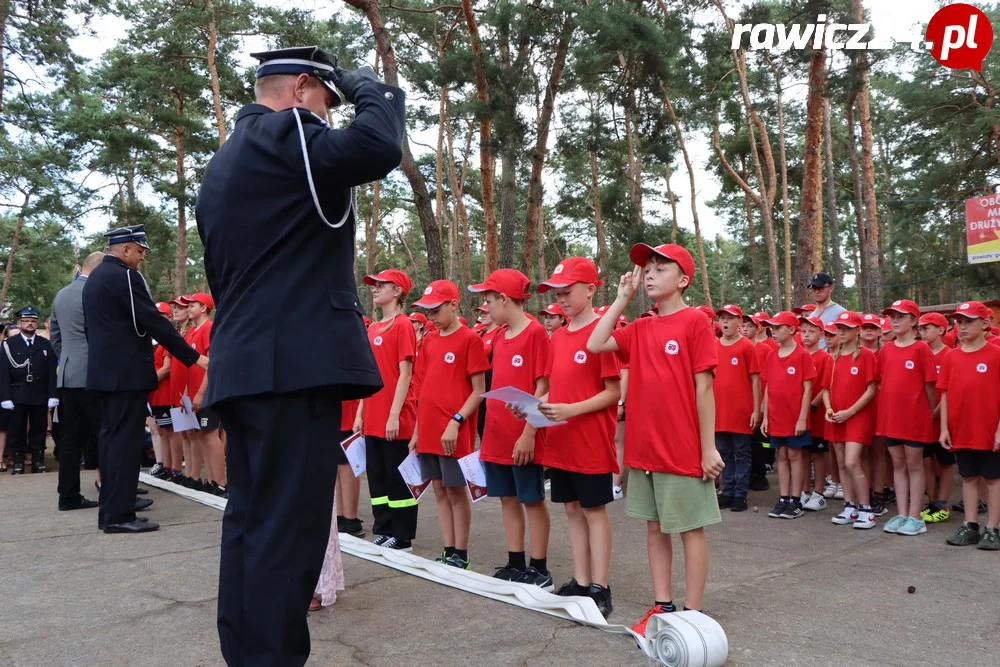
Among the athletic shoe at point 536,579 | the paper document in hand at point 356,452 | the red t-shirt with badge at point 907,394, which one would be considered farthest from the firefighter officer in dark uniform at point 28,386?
the red t-shirt with badge at point 907,394

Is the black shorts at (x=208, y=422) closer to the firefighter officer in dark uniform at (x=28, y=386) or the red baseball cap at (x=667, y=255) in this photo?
the firefighter officer in dark uniform at (x=28, y=386)

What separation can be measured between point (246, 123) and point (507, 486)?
3.04 meters

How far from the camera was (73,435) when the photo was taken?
7.82m

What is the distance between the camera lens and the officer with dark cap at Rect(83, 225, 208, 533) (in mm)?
6320

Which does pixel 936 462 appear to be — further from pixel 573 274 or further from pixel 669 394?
pixel 573 274

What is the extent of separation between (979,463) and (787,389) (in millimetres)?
1892

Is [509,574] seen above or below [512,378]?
below

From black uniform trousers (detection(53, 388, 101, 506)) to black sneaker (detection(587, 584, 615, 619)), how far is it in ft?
17.4

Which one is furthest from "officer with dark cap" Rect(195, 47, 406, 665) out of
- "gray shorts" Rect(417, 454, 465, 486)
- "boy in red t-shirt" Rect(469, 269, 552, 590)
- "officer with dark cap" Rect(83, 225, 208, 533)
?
"officer with dark cap" Rect(83, 225, 208, 533)

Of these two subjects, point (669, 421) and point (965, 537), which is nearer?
point (669, 421)

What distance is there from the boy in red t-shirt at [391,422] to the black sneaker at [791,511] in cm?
369

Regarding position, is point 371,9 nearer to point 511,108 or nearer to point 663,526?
point 511,108

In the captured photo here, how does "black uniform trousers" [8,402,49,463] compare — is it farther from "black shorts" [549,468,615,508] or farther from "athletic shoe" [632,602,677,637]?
"athletic shoe" [632,602,677,637]

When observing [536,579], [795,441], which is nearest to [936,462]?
[795,441]
